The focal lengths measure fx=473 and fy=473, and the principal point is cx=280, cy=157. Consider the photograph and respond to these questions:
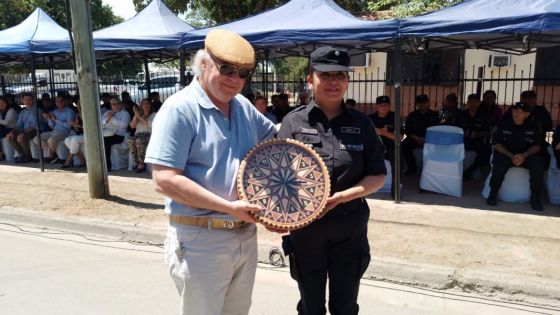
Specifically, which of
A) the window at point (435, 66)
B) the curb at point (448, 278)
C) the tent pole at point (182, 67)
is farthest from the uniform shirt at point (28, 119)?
the window at point (435, 66)

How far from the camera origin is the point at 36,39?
29.7ft

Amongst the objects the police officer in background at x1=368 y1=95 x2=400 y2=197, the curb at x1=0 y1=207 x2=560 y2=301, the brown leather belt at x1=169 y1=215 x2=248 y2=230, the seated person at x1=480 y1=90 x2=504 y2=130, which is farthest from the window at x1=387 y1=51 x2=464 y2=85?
the brown leather belt at x1=169 y1=215 x2=248 y2=230

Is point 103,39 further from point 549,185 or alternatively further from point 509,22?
point 549,185

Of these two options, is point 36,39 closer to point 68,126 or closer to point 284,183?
point 68,126

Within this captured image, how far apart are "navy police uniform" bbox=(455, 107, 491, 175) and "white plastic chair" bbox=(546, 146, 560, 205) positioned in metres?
1.34

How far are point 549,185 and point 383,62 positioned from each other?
36.3 feet

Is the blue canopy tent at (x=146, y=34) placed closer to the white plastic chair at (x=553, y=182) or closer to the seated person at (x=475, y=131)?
the seated person at (x=475, y=131)

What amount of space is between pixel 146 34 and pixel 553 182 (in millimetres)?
6841

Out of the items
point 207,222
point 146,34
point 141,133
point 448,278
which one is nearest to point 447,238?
point 448,278

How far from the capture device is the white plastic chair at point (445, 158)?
665 cm

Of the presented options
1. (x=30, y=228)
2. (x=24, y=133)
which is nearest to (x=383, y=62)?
(x=24, y=133)

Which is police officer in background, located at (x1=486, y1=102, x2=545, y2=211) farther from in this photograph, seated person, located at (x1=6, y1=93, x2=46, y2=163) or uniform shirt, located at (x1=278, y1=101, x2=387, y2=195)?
seated person, located at (x1=6, y1=93, x2=46, y2=163)

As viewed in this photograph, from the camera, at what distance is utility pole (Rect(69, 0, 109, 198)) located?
6199 mm

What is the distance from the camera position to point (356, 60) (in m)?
17.2
